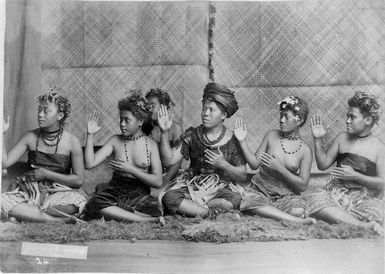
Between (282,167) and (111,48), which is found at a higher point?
(111,48)

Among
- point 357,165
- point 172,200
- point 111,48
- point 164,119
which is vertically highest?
point 111,48

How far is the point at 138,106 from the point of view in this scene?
139 centimetres

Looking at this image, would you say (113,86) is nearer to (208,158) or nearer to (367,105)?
(208,158)

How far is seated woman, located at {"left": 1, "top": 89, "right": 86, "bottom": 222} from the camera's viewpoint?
139 centimetres

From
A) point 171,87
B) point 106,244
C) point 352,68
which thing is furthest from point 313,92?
point 106,244

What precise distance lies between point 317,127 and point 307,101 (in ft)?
0.24

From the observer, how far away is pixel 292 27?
1.39m

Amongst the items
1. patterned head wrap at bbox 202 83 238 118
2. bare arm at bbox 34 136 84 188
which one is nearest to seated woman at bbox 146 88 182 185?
patterned head wrap at bbox 202 83 238 118

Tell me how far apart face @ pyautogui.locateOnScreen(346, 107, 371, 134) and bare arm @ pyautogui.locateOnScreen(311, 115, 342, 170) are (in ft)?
0.14

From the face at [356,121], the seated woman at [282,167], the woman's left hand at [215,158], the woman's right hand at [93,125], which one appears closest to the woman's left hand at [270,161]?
the seated woman at [282,167]

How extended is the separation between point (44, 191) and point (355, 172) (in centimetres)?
83

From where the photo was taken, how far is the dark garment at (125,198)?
1.38 metres

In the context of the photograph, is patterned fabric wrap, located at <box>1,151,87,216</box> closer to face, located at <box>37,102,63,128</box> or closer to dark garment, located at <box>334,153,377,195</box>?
face, located at <box>37,102,63,128</box>

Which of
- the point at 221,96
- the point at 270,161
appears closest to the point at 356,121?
the point at 270,161
